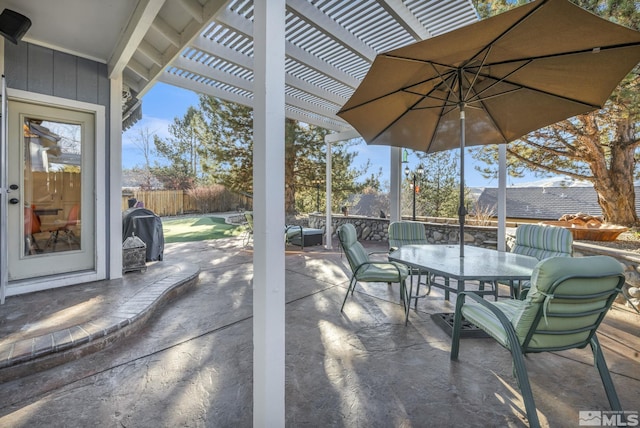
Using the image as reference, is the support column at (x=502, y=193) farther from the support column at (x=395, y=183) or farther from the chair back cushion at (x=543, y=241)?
the support column at (x=395, y=183)

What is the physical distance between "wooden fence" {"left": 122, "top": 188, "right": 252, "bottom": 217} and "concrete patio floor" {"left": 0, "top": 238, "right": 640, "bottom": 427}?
12731mm

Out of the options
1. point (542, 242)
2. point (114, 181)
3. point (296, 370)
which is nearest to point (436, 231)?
point (542, 242)

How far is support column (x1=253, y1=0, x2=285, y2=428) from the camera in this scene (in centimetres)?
128

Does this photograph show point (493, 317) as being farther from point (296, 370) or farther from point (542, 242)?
point (542, 242)

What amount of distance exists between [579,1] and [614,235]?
3.62m

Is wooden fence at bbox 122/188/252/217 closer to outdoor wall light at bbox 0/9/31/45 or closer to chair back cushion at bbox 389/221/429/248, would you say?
chair back cushion at bbox 389/221/429/248

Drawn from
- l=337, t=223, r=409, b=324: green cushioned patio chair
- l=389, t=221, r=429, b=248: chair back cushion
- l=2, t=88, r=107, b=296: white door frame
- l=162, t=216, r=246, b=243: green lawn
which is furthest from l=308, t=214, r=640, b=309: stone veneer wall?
l=2, t=88, r=107, b=296: white door frame

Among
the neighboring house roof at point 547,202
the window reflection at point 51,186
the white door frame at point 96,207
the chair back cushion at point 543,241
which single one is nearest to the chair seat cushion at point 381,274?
the chair back cushion at point 543,241

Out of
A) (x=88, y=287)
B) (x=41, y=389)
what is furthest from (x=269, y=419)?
(x=88, y=287)

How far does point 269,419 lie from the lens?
1.32 m

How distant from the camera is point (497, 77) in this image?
108 inches

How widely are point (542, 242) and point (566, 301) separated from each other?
2.17 metres

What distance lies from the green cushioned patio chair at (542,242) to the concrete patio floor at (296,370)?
81 centimetres

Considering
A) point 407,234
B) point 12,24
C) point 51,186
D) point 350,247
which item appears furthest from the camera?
point 407,234
